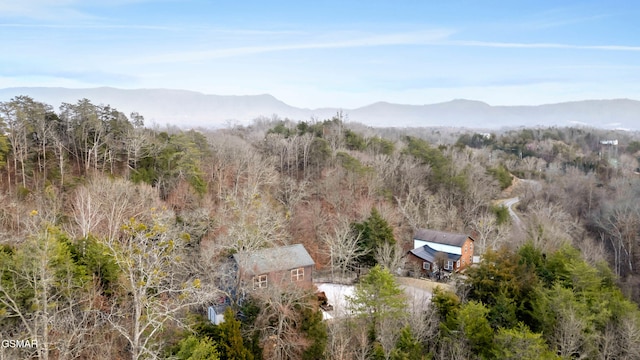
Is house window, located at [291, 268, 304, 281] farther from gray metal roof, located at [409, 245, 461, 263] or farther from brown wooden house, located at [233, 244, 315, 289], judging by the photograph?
gray metal roof, located at [409, 245, 461, 263]

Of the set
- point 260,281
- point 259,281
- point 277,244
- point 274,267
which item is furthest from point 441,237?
point 259,281

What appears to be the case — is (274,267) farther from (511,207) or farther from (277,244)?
(511,207)


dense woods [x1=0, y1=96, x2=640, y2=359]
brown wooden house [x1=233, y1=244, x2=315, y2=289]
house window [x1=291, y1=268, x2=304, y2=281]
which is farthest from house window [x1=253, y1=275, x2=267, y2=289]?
house window [x1=291, y1=268, x2=304, y2=281]

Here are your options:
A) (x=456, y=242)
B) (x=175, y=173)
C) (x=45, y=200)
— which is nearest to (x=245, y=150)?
(x=175, y=173)

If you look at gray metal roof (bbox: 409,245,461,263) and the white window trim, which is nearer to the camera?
the white window trim

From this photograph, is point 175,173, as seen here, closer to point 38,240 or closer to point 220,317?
point 220,317

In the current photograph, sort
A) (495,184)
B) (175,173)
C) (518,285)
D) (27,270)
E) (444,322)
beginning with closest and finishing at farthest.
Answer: (27,270) → (444,322) → (518,285) → (175,173) → (495,184)

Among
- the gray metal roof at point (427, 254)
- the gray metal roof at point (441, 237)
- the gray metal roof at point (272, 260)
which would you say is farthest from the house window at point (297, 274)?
the gray metal roof at point (441, 237)
